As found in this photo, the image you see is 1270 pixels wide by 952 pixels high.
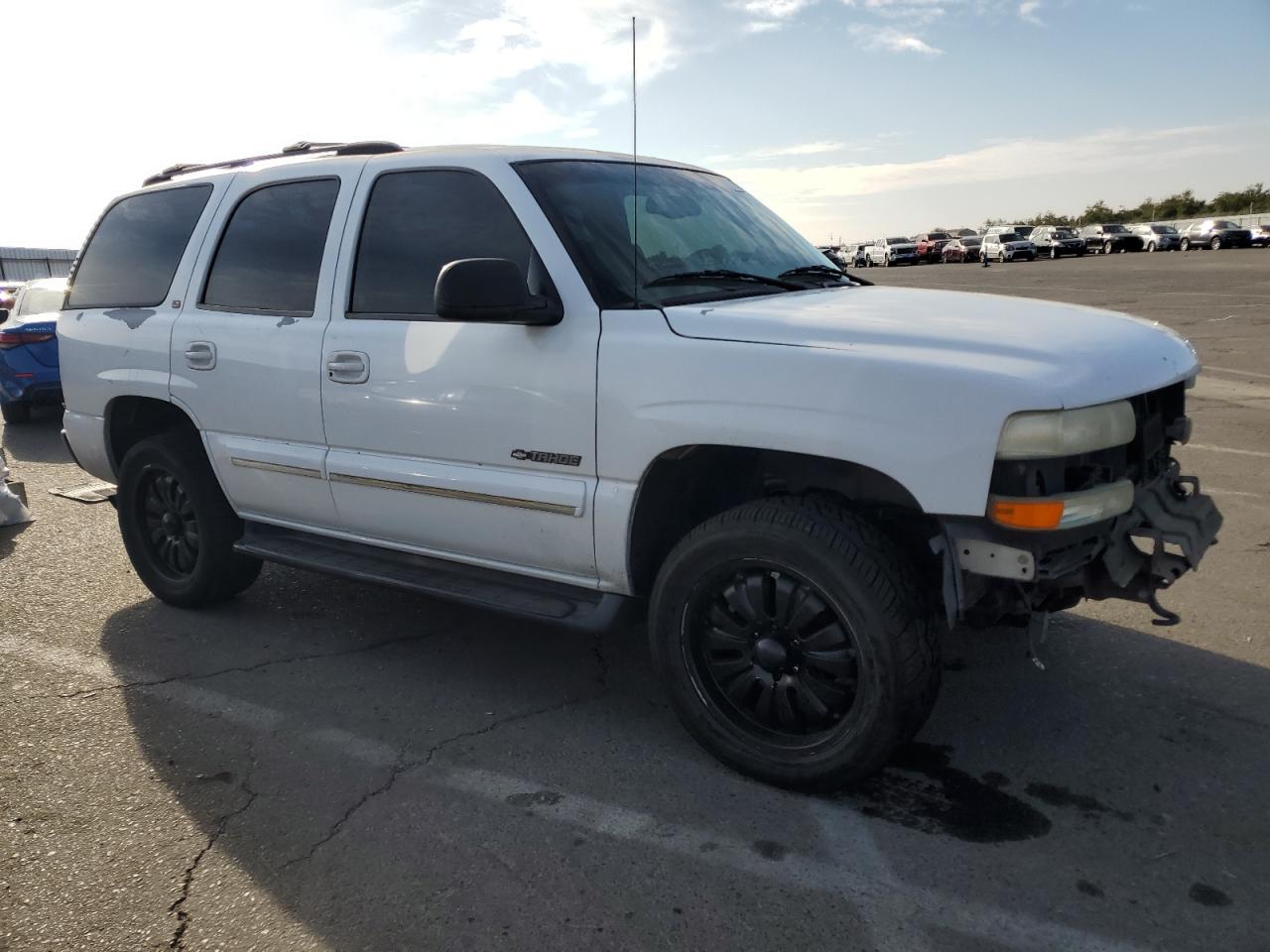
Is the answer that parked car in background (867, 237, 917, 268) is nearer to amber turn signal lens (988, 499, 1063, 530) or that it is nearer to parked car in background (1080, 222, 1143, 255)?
parked car in background (1080, 222, 1143, 255)

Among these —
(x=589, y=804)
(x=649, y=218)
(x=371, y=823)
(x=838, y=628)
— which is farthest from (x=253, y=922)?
(x=649, y=218)

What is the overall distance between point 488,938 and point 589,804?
0.67 metres

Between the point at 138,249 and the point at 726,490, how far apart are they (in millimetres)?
3285

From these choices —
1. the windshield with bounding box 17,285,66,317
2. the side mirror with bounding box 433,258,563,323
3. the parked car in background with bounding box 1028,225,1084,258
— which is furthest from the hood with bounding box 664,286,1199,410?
the parked car in background with bounding box 1028,225,1084,258

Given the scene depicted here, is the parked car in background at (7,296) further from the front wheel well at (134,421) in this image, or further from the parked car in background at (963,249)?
the parked car in background at (963,249)

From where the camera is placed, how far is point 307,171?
4.36 m

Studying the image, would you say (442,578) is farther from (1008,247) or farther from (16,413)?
(1008,247)

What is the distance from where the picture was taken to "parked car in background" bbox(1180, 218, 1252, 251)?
1821 inches

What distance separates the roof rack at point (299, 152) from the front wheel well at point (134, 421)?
3.68 feet

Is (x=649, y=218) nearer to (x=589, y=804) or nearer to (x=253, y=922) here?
(x=589, y=804)

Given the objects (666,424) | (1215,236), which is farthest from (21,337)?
(1215,236)

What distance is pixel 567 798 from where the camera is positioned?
3197mm

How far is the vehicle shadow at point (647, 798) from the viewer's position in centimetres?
263

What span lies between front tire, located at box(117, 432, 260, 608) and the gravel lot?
0.58 ft
